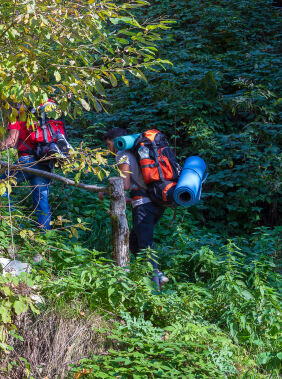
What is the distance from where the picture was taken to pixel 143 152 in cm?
484

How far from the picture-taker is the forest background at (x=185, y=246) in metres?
3.59

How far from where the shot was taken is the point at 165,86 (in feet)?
32.3

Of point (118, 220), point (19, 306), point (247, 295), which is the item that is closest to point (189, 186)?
point (118, 220)

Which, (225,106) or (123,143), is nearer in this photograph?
(123,143)

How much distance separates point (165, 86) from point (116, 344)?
7.14m

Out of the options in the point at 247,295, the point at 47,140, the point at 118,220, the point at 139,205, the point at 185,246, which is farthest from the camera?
the point at 185,246

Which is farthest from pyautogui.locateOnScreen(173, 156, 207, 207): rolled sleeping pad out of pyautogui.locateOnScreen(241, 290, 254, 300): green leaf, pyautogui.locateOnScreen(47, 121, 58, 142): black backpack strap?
pyautogui.locateOnScreen(47, 121, 58, 142): black backpack strap

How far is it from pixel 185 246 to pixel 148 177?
177 centimetres

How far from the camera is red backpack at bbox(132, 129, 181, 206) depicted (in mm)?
4824

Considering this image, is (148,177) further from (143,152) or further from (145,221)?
(145,221)

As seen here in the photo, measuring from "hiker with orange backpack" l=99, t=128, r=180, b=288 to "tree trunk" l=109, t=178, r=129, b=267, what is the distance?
34 cm

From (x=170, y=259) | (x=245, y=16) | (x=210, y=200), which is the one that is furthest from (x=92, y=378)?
(x=245, y=16)

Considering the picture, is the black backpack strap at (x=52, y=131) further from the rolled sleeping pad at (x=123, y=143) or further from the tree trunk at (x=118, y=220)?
the tree trunk at (x=118, y=220)

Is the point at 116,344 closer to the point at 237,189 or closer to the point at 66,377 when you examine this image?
the point at 66,377
